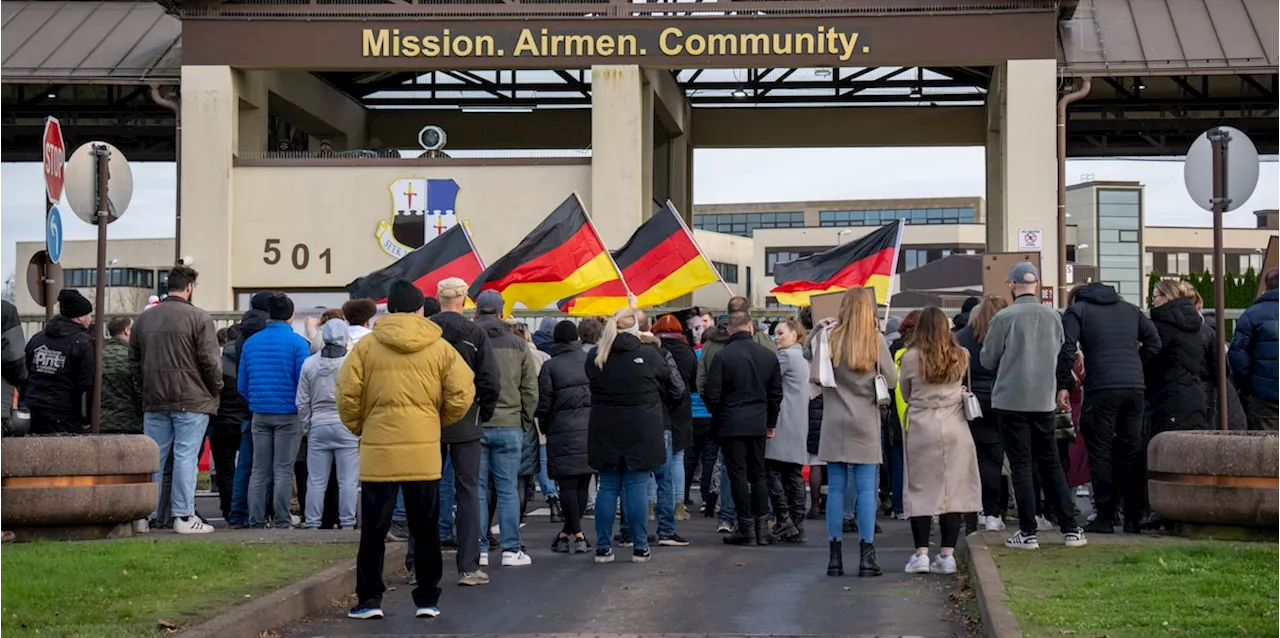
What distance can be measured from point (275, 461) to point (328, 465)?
564 mm

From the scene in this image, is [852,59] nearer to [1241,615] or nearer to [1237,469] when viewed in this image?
[1237,469]

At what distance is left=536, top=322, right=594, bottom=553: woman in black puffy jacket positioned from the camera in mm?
13109

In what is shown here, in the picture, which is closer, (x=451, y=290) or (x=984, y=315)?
(x=451, y=290)

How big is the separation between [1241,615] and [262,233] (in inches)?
921

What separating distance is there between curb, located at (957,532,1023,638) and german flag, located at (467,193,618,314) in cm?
596

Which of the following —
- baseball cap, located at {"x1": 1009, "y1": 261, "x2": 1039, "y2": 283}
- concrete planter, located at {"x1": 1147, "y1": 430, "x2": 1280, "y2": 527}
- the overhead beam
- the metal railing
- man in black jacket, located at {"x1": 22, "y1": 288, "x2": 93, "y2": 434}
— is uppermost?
the metal railing

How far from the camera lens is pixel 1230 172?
521 inches

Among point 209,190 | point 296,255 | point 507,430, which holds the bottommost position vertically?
point 507,430

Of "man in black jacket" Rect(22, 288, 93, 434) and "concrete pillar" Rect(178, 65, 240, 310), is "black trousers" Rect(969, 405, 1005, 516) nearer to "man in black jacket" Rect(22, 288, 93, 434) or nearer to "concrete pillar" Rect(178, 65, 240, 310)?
"man in black jacket" Rect(22, 288, 93, 434)

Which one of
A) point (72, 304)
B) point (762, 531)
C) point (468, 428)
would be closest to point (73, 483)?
point (72, 304)

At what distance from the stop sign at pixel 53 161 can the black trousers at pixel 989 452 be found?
6.92 meters

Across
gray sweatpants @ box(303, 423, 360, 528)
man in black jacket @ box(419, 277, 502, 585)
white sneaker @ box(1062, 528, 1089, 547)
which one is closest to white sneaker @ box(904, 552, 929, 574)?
white sneaker @ box(1062, 528, 1089, 547)

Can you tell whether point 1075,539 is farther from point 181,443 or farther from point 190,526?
point 181,443

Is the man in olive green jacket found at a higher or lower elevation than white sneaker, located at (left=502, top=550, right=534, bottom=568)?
higher
